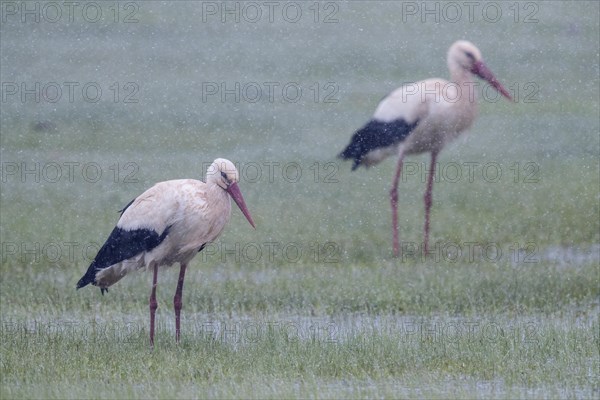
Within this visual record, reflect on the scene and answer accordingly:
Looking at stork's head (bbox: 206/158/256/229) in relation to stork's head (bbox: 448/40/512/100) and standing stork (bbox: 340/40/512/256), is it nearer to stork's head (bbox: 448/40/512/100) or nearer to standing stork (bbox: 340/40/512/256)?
standing stork (bbox: 340/40/512/256)

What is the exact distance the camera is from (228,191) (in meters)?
7.67

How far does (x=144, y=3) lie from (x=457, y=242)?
16128 millimetres

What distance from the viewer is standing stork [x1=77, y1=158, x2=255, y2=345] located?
751 cm

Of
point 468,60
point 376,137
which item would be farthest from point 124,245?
point 468,60

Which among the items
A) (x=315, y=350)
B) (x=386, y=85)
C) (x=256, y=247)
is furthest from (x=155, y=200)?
(x=386, y=85)

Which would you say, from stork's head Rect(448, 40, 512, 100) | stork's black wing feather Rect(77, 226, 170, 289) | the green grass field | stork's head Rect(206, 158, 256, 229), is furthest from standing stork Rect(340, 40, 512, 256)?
stork's black wing feather Rect(77, 226, 170, 289)

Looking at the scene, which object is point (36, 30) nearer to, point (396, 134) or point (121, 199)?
point (121, 199)

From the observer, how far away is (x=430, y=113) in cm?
1167

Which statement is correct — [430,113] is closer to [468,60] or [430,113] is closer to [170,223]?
[468,60]

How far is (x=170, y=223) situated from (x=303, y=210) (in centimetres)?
657

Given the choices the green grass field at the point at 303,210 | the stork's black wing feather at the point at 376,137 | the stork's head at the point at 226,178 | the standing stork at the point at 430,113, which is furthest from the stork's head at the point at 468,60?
the stork's head at the point at 226,178

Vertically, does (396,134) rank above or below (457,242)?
above

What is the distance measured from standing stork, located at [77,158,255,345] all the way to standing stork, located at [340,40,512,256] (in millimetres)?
4137

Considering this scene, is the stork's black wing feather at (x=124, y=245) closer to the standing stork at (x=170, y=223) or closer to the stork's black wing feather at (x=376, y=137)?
the standing stork at (x=170, y=223)
